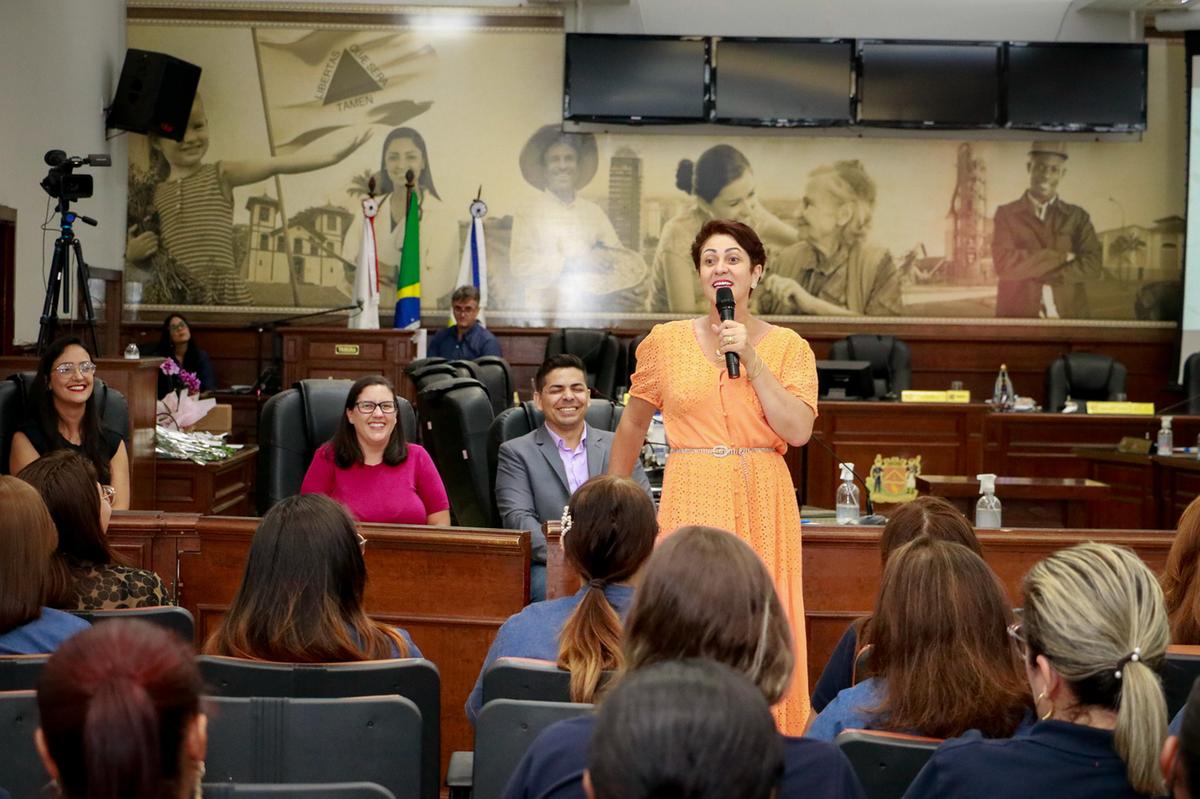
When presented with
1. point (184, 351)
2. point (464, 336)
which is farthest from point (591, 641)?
point (184, 351)

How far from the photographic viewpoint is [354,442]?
4691 mm

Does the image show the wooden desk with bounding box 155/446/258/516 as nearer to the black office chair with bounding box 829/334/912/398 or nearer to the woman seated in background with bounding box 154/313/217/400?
the woman seated in background with bounding box 154/313/217/400

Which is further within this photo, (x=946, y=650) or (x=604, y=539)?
(x=604, y=539)

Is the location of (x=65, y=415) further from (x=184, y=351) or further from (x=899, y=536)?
(x=184, y=351)

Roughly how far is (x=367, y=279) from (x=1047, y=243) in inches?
227

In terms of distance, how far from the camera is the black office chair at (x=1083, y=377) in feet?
34.2

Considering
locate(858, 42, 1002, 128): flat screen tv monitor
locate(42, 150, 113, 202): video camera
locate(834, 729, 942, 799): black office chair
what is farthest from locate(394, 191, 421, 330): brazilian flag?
locate(834, 729, 942, 799): black office chair

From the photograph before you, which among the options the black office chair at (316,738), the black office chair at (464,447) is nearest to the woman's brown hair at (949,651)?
the black office chair at (316,738)

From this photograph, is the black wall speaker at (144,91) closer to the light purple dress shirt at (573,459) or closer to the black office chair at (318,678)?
the light purple dress shirt at (573,459)

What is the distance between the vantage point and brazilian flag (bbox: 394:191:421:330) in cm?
1081

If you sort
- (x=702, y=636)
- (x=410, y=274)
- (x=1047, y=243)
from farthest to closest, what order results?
(x=1047, y=243)
(x=410, y=274)
(x=702, y=636)

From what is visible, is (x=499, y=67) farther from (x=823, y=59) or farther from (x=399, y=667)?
(x=399, y=667)

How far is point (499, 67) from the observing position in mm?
11336

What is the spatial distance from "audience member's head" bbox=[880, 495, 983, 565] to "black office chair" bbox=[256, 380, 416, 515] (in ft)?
8.55
